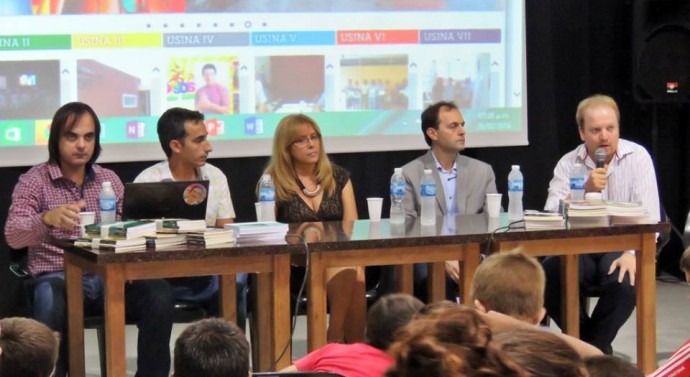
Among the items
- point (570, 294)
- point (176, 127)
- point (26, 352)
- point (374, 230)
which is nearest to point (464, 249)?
point (374, 230)

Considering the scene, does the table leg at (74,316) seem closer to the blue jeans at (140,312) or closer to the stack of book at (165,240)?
the blue jeans at (140,312)

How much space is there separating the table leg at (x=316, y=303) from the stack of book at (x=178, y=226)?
417 millimetres

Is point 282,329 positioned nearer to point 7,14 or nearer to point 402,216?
point 402,216

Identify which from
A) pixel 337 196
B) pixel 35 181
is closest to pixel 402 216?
pixel 337 196

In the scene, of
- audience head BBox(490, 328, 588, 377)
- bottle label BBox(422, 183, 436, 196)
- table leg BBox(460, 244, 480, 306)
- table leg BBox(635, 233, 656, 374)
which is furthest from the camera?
bottle label BBox(422, 183, 436, 196)

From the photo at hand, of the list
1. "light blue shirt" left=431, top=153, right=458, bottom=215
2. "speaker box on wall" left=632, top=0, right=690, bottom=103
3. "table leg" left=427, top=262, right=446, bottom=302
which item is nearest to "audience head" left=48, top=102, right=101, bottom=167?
"table leg" left=427, top=262, right=446, bottom=302

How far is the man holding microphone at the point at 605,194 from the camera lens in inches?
176

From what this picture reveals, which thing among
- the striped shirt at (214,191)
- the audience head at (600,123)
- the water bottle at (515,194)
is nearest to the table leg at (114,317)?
the striped shirt at (214,191)

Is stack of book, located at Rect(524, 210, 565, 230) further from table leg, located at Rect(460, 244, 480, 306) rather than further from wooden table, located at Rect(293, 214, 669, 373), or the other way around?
table leg, located at Rect(460, 244, 480, 306)

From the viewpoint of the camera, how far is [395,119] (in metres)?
6.02

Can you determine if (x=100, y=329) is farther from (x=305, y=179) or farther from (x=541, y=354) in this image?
(x=541, y=354)

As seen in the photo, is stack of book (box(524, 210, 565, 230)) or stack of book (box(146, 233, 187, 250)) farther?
stack of book (box(524, 210, 565, 230))

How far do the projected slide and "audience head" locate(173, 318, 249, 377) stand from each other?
10.5ft

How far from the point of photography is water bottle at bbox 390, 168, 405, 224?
4.39m
